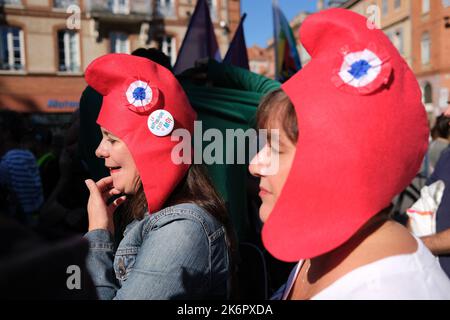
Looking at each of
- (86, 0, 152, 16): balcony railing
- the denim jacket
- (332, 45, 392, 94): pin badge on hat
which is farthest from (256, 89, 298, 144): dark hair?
(86, 0, 152, 16): balcony railing

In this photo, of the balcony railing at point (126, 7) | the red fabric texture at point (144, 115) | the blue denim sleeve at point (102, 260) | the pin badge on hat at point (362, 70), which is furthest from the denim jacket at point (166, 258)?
the balcony railing at point (126, 7)

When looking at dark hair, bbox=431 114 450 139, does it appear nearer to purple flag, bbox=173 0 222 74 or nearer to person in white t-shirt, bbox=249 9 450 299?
purple flag, bbox=173 0 222 74

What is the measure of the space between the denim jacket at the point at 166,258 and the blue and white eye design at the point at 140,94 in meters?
0.40

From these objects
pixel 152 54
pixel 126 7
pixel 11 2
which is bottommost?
pixel 152 54

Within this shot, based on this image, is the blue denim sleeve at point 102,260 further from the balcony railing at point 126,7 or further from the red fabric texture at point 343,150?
the balcony railing at point 126,7

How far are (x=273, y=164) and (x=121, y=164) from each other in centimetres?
67

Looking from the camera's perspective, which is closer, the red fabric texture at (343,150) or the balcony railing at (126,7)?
the red fabric texture at (343,150)

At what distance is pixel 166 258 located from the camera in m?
1.15

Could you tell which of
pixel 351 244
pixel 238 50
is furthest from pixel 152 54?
pixel 238 50

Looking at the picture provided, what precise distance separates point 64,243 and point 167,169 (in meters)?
0.98

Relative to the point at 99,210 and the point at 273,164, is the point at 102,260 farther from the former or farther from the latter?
the point at 273,164

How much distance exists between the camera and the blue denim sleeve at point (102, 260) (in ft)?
3.83

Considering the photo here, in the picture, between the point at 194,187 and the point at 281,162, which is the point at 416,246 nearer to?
the point at 281,162
